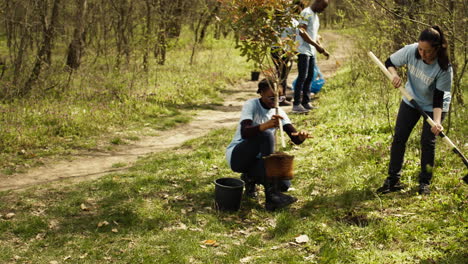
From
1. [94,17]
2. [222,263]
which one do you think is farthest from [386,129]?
[94,17]

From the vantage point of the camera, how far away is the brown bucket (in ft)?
16.0

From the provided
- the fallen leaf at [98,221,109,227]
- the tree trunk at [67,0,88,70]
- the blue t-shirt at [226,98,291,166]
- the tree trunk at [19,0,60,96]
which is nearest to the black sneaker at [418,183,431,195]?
the blue t-shirt at [226,98,291,166]

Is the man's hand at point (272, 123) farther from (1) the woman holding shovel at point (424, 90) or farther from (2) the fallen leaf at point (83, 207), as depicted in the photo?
(2) the fallen leaf at point (83, 207)

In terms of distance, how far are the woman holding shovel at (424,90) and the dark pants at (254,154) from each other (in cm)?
139

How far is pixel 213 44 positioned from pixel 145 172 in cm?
1657

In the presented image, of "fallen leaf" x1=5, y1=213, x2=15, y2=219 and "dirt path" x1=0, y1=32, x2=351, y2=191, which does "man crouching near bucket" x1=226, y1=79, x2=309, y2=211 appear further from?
"dirt path" x1=0, y1=32, x2=351, y2=191

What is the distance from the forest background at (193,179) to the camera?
439 centimetres

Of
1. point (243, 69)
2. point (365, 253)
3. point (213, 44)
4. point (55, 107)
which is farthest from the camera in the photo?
point (213, 44)

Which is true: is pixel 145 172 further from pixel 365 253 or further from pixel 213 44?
pixel 213 44

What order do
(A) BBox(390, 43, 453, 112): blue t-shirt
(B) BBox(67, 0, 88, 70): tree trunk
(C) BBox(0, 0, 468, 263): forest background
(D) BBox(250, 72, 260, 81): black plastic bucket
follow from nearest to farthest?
1. (C) BBox(0, 0, 468, 263): forest background
2. (A) BBox(390, 43, 453, 112): blue t-shirt
3. (B) BBox(67, 0, 88, 70): tree trunk
4. (D) BBox(250, 72, 260, 81): black plastic bucket

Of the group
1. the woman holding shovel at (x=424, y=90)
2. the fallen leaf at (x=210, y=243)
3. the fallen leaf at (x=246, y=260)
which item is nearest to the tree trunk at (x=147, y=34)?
the woman holding shovel at (x=424, y=90)

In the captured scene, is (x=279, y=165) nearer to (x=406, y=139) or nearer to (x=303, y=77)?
(x=406, y=139)

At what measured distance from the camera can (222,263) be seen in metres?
4.24

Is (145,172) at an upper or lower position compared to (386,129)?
lower
